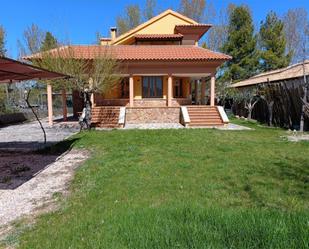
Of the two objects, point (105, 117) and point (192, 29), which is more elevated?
point (192, 29)

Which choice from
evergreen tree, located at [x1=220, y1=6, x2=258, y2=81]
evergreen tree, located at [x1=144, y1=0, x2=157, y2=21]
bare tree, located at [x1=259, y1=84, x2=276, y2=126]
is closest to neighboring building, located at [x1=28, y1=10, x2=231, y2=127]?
bare tree, located at [x1=259, y1=84, x2=276, y2=126]

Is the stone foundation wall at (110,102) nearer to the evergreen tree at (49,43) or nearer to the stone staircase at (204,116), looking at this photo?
the stone staircase at (204,116)

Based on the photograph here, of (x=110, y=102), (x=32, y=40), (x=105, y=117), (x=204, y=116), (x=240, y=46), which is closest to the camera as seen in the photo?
(x=32, y=40)

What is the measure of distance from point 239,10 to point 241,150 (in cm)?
3159

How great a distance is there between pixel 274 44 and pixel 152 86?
21.4 m

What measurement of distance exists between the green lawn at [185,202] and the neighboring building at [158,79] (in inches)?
352

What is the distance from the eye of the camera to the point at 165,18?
25.7 metres

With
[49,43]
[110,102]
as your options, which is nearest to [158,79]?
[110,102]

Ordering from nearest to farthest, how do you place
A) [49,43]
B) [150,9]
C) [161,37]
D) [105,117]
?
[49,43] → [105,117] → [161,37] → [150,9]

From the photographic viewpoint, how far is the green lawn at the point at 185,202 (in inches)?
129

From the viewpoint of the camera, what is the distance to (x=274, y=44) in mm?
35375

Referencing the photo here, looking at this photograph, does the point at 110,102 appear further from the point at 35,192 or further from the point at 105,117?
the point at 35,192

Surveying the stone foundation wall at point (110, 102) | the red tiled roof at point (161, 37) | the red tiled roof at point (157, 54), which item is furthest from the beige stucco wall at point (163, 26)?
the stone foundation wall at point (110, 102)

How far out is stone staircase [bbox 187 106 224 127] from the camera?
17.0 m
